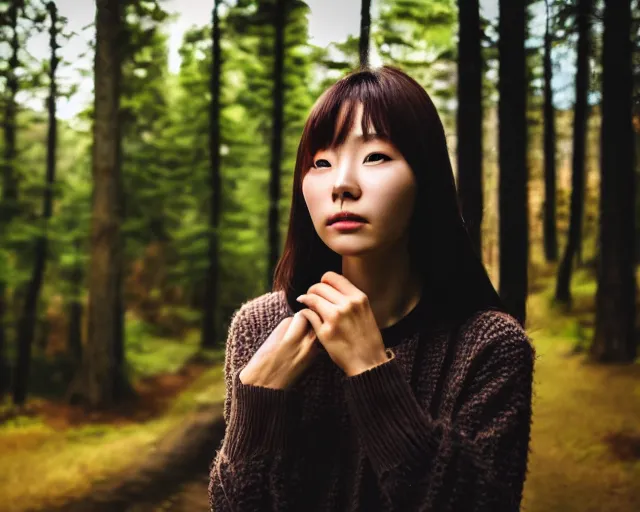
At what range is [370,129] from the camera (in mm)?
890

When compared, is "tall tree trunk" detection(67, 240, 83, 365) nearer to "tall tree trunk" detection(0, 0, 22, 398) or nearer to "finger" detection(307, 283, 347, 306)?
"tall tree trunk" detection(0, 0, 22, 398)

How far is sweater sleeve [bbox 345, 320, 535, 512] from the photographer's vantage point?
0.79 metres

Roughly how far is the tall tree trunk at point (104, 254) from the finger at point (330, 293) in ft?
9.76

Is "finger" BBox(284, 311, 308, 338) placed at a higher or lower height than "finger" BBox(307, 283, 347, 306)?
lower

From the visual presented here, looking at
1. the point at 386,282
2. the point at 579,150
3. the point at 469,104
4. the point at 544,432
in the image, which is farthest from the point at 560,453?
the point at 579,150

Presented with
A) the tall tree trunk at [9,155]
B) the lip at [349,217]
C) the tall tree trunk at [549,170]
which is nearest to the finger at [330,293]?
the lip at [349,217]

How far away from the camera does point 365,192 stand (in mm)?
875

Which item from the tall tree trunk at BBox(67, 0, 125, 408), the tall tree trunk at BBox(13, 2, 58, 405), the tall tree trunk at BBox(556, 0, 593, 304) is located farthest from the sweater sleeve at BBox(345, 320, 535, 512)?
the tall tree trunk at BBox(67, 0, 125, 408)

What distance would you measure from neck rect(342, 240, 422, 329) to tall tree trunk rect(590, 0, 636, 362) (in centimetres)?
188

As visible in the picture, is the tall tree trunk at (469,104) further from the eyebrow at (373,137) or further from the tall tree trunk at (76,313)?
the tall tree trunk at (76,313)

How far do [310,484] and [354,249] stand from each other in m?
0.39

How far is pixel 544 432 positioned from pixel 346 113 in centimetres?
194

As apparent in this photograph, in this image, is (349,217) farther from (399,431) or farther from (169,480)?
(169,480)

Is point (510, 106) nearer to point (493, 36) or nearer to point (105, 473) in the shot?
point (493, 36)
